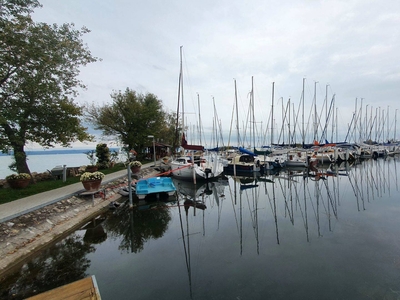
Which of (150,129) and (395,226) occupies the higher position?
(150,129)

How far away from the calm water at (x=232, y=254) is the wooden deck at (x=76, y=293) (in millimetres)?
1181

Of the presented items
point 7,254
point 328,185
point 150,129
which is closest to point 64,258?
point 7,254

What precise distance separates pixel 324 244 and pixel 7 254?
9656 millimetres

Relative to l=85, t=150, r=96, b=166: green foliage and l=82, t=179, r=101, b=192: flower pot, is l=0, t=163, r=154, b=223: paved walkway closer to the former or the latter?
l=82, t=179, r=101, b=192: flower pot

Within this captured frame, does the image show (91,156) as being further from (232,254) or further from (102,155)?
(232,254)

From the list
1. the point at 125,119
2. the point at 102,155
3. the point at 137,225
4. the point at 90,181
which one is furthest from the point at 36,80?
the point at 125,119

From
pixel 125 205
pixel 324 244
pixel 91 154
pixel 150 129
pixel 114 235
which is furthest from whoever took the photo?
pixel 150 129

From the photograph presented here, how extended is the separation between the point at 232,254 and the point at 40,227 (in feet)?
22.6

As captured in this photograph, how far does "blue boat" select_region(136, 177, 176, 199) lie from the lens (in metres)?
13.0

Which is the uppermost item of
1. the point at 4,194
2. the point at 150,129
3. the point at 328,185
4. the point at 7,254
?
the point at 150,129

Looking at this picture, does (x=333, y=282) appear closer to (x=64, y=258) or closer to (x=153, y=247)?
(x=153, y=247)

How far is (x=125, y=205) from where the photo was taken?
11.9 m

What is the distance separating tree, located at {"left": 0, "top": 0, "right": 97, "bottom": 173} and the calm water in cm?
569

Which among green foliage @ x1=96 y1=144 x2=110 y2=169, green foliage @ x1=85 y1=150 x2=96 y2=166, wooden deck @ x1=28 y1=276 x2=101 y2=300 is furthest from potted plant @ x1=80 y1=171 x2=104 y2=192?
green foliage @ x1=85 y1=150 x2=96 y2=166
